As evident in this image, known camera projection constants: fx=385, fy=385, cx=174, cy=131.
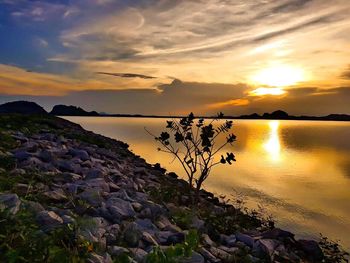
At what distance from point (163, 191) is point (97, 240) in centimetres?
732

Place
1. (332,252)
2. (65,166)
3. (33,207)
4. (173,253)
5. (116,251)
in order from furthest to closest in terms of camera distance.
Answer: (332,252) → (65,166) → (33,207) → (116,251) → (173,253)

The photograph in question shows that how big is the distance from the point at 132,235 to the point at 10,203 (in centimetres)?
211

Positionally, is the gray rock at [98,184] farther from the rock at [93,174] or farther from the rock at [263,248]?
the rock at [263,248]

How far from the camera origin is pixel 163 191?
13414 mm

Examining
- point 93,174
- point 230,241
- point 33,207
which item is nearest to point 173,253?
point 33,207

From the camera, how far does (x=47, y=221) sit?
20.2 feet

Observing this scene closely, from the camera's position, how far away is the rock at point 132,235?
6.73m

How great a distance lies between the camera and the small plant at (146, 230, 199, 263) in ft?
18.4

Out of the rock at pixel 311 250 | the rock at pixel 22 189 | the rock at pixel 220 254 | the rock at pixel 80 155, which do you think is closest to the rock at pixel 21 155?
the rock at pixel 80 155

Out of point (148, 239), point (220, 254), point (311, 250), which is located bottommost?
point (311, 250)

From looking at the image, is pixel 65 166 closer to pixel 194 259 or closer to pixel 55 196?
pixel 55 196

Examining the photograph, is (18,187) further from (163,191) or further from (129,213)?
(163,191)

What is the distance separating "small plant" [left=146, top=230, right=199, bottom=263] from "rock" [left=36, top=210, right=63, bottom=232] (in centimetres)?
162

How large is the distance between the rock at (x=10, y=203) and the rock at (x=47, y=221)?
0.38 metres
